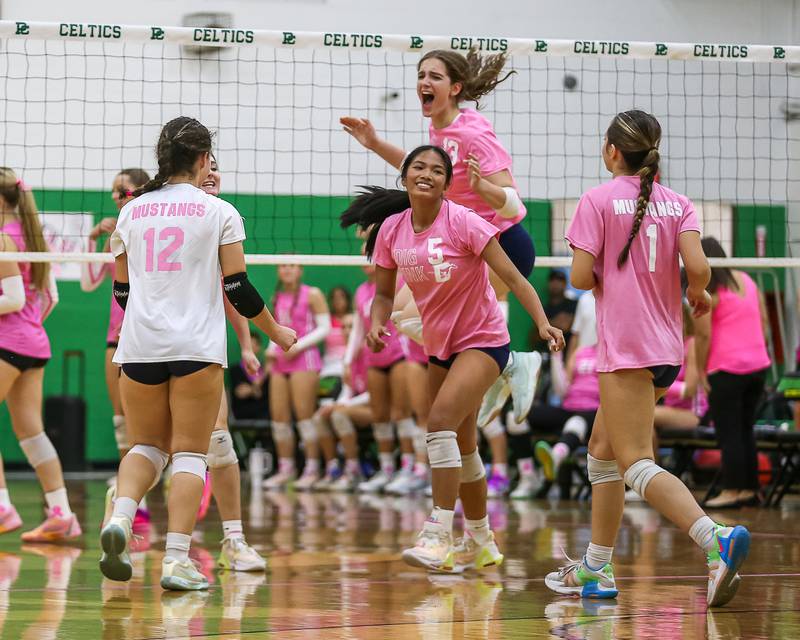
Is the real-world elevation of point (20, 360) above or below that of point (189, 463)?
above

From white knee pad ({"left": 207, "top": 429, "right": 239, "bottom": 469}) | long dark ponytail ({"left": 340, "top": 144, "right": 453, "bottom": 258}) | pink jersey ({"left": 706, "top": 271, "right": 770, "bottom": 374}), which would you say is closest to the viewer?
white knee pad ({"left": 207, "top": 429, "right": 239, "bottom": 469})

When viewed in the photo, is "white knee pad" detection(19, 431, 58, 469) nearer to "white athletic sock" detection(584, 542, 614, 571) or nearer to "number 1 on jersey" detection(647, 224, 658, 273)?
"white athletic sock" detection(584, 542, 614, 571)

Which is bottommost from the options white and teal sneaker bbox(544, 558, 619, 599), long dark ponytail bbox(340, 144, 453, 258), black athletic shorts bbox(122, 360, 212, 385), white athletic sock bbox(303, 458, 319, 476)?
white athletic sock bbox(303, 458, 319, 476)

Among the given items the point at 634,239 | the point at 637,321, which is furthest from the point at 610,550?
the point at 634,239

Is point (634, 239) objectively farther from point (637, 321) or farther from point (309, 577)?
point (309, 577)

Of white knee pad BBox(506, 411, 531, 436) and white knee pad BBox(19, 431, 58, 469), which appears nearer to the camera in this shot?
white knee pad BBox(19, 431, 58, 469)

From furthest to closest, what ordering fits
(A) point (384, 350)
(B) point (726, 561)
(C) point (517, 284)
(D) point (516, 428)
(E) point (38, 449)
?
(A) point (384, 350) → (D) point (516, 428) → (E) point (38, 449) → (C) point (517, 284) → (B) point (726, 561)

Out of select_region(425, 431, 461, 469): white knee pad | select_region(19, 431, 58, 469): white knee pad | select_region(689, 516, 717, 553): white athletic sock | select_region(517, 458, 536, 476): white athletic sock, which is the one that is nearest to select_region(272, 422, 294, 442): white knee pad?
select_region(517, 458, 536, 476): white athletic sock

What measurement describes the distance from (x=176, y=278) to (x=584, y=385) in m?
6.50

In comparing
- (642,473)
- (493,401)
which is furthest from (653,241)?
(493,401)

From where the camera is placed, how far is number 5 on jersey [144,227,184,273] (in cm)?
475

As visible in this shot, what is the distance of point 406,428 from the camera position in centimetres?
1152

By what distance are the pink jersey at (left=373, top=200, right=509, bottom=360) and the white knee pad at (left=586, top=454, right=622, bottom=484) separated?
77cm

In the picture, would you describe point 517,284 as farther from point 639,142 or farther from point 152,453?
point 152,453
